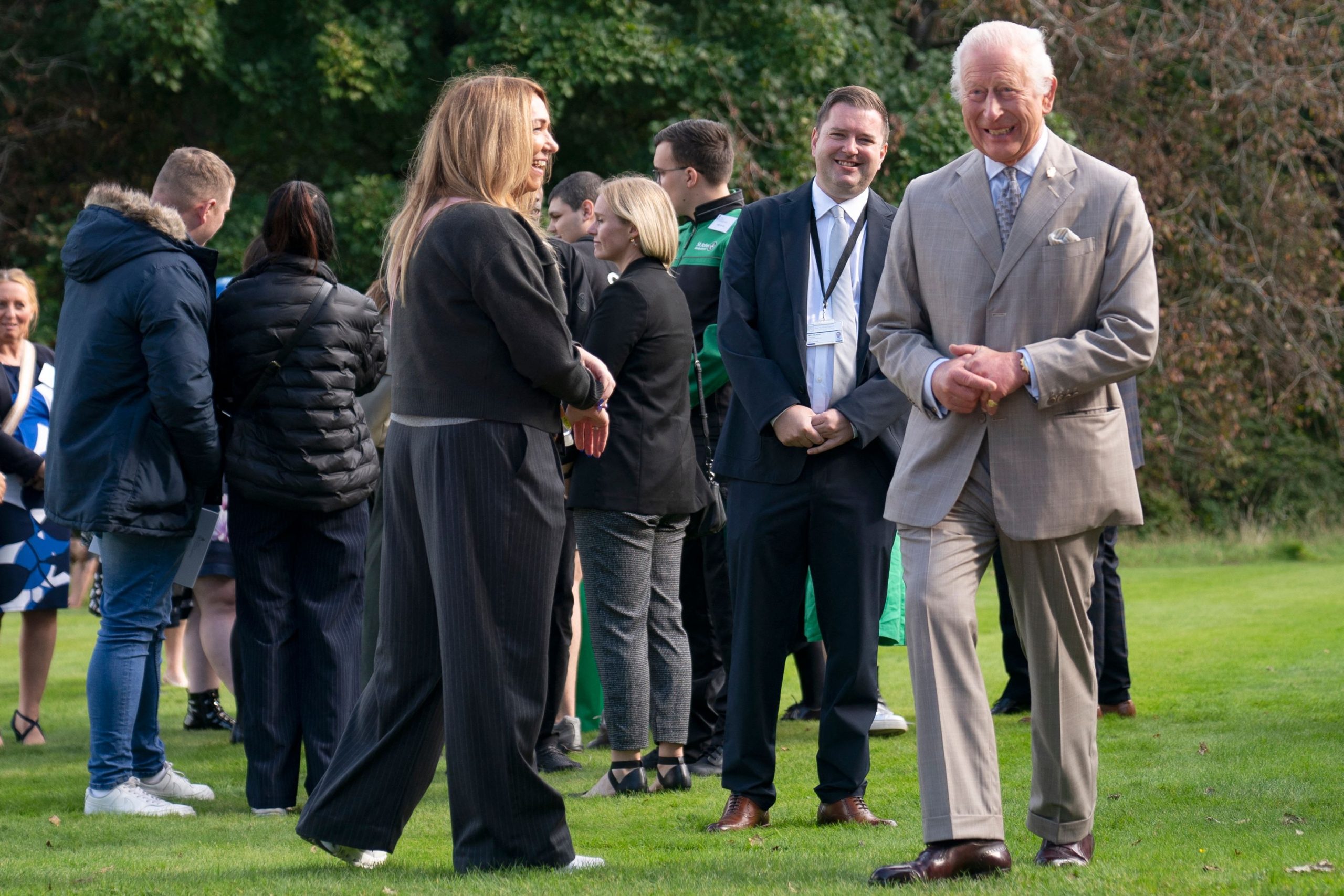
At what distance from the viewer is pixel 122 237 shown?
5680mm

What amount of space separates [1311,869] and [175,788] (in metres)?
4.20

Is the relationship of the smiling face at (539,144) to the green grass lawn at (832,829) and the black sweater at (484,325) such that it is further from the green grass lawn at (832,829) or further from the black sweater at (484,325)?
the green grass lawn at (832,829)

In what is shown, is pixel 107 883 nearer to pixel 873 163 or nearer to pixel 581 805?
pixel 581 805

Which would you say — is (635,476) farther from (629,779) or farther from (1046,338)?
(1046,338)

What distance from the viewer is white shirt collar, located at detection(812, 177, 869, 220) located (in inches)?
207

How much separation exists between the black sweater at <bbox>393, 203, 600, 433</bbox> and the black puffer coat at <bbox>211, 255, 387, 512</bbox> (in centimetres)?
160

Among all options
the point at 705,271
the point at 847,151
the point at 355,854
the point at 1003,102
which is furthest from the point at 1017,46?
the point at 355,854

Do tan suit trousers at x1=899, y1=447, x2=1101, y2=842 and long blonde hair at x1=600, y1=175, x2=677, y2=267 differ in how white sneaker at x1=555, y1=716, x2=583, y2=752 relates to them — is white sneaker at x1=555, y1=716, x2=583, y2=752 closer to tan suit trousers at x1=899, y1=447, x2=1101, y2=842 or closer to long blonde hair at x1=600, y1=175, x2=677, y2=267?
long blonde hair at x1=600, y1=175, x2=677, y2=267

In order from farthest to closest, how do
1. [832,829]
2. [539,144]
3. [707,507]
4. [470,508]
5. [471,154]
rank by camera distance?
[707,507]
[832,829]
[539,144]
[471,154]
[470,508]

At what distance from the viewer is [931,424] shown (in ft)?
13.4

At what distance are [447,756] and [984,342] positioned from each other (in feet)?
5.89

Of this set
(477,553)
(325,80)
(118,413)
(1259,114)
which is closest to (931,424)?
(477,553)

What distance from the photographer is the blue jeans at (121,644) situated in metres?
5.73

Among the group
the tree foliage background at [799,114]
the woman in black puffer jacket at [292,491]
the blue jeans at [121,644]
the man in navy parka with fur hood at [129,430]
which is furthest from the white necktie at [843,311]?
the tree foliage background at [799,114]
